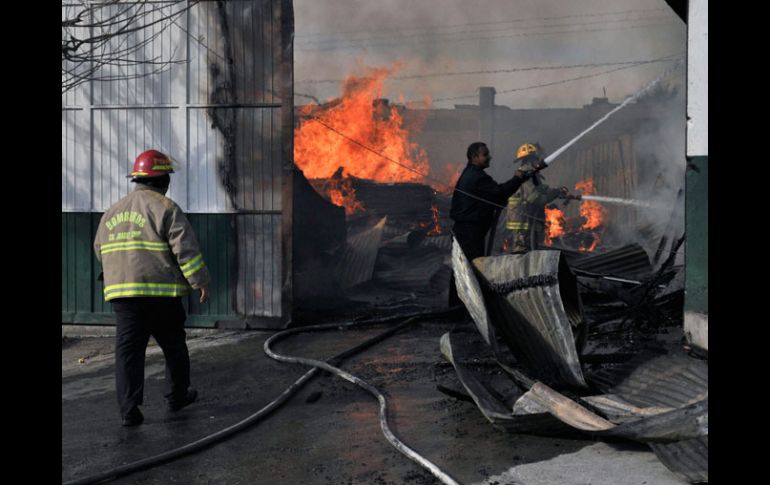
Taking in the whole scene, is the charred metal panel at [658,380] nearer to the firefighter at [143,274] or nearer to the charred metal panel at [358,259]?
the firefighter at [143,274]

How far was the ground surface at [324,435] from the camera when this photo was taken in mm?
4234

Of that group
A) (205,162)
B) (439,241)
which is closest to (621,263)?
(205,162)

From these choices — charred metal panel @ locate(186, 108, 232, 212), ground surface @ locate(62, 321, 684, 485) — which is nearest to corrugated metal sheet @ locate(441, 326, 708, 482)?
ground surface @ locate(62, 321, 684, 485)

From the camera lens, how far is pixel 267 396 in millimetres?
6352

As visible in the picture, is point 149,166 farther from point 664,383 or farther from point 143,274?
point 664,383

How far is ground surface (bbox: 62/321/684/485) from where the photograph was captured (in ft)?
13.9

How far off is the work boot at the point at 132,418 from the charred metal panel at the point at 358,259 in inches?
283

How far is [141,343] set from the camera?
5.70 meters

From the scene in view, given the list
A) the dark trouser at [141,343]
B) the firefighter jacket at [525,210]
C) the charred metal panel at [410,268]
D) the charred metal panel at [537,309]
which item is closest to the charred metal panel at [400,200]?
the charred metal panel at [410,268]

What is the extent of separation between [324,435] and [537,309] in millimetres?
1822

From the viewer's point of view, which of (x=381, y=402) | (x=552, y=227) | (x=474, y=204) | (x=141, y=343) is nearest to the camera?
(x=381, y=402)

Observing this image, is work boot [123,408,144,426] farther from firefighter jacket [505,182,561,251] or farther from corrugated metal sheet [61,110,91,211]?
firefighter jacket [505,182,561,251]
